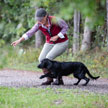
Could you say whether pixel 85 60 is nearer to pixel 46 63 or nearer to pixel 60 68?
pixel 60 68

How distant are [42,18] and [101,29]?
979cm

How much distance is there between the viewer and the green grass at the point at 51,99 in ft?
20.7

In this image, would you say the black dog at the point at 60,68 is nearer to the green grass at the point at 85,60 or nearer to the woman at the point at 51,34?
the woman at the point at 51,34

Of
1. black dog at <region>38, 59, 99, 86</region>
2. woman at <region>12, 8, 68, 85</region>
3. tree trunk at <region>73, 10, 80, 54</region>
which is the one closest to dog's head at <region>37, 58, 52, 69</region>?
black dog at <region>38, 59, 99, 86</region>

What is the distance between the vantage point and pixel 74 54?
17.1m

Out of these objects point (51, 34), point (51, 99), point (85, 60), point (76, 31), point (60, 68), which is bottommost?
point (85, 60)

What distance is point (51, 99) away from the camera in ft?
21.9

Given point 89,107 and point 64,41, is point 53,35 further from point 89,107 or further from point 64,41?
point 89,107

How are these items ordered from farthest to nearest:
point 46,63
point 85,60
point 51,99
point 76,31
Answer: point 76,31, point 85,60, point 46,63, point 51,99

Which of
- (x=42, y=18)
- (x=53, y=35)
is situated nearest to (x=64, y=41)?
(x=53, y=35)

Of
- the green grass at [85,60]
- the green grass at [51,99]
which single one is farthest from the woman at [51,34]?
the green grass at [85,60]

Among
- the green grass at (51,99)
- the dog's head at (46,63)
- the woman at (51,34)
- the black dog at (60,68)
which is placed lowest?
Result: the green grass at (51,99)

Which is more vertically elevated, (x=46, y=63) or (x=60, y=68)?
(x=46, y=63)

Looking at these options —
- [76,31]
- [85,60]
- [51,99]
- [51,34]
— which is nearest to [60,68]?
[51,34]
